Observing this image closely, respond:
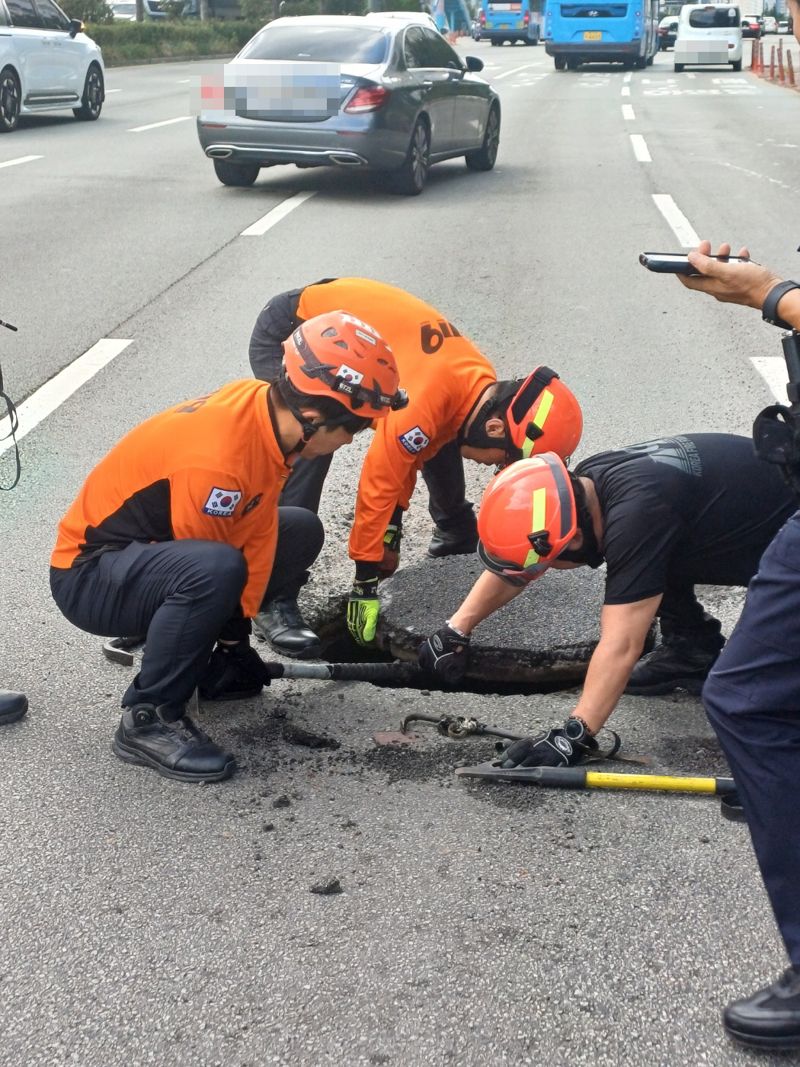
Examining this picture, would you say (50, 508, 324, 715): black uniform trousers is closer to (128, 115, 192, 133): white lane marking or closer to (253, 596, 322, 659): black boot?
(253, 596, 322, 659): black boot

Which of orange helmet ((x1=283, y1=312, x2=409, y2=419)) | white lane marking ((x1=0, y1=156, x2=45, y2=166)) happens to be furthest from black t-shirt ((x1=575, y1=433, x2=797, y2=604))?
white lane marking ((x1=0, y1=156, x2=45, y2=166))

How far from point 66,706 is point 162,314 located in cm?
525

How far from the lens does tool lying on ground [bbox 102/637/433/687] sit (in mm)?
4266

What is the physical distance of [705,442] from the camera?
3.95 m

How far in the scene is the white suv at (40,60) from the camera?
17266mm

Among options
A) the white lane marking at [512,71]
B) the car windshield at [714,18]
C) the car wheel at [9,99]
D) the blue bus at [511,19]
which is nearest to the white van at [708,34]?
the car windshield at [714,18]

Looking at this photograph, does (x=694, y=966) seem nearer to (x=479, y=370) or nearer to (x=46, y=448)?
(x=479, y=370)

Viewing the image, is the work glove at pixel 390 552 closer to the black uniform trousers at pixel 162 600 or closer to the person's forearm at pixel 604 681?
the black uniform trousers at pixel 162 600

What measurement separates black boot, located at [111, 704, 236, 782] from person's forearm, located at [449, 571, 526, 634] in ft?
3.17

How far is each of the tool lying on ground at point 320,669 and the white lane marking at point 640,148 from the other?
13143 millimetres

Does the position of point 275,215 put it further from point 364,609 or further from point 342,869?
point 342,869

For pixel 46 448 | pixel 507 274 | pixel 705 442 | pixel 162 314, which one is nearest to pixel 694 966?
pixel 705 442

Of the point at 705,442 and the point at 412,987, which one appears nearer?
the point at 412,987

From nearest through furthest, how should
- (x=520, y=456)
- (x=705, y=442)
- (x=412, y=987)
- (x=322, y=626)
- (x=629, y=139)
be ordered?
(x=412, y=987)
(x=705, y=442)
(x=520, y=456)
(x=322, y=626)
(x=629, y=139)
